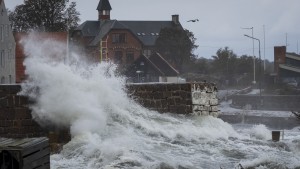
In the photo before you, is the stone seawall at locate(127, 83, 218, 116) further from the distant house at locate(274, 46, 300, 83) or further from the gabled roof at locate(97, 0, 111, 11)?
the gabled roof at locate(97, 0, 111, 11)

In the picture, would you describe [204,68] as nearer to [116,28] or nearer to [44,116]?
[116,28]

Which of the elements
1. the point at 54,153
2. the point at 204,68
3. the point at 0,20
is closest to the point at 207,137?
the point at 54,153

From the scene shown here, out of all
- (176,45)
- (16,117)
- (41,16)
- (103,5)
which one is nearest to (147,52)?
(176,45)

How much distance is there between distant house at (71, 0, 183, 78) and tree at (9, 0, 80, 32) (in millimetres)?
8747

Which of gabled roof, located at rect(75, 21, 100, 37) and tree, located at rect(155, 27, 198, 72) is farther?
gabled roof, located at rect(75, 21, 100, 37)

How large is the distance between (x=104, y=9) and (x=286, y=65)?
25.1m

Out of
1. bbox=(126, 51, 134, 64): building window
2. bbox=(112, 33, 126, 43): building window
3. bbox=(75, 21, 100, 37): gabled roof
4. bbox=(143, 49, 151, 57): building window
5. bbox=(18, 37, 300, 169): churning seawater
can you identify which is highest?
bbox=(75, 21, 100, 37): gabled roof

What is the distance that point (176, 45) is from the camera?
6397cm

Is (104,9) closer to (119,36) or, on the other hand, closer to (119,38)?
(119,36)

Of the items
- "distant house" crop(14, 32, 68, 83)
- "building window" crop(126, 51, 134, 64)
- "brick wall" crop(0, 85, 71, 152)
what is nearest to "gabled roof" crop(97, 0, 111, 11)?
"building window" crop(126, 51, 134, 64)

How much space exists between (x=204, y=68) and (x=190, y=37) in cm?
1412

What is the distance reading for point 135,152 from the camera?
10727 millimetres

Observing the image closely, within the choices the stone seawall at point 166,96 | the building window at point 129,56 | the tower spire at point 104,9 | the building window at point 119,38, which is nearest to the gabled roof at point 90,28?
the tower spire at point 104,9

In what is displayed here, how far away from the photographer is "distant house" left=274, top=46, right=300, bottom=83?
60.3 m
